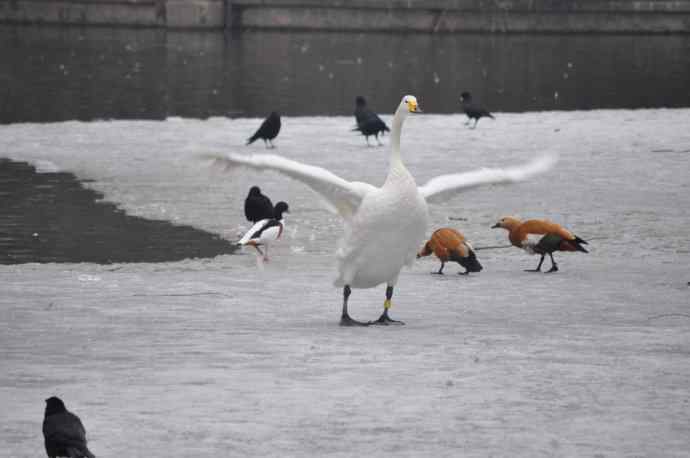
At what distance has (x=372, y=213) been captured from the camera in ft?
28.8

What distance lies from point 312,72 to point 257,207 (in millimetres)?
32483

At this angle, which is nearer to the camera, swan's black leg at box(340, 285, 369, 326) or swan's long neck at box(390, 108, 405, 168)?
swan's long neck at box(390, 108, 405, 168)

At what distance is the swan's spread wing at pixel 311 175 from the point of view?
28.5 ft

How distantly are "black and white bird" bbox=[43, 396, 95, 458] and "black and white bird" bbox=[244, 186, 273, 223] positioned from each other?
7.95m

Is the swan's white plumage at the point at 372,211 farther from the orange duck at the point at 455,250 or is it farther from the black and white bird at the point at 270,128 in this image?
the black and white bird at the point at 270,128

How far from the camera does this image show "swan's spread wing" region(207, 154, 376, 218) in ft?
28.5

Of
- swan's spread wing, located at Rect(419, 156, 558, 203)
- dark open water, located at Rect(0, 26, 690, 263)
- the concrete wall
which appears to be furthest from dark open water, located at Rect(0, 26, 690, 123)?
swan's spread wing, located at Rect(419, 156, 558, 203)

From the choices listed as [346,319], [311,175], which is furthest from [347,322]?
[311,175]

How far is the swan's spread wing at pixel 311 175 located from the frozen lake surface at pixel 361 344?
30 centimetres

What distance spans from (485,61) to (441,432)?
4552 cm

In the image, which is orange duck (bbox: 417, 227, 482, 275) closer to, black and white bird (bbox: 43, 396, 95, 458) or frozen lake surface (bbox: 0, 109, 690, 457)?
frozen lake surface (bbox: 0, 109, 690, 457)

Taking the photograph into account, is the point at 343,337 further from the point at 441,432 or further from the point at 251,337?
the point at 441,432

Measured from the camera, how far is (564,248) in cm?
1160

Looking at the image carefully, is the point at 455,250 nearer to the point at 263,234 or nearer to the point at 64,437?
the point at 263,234
